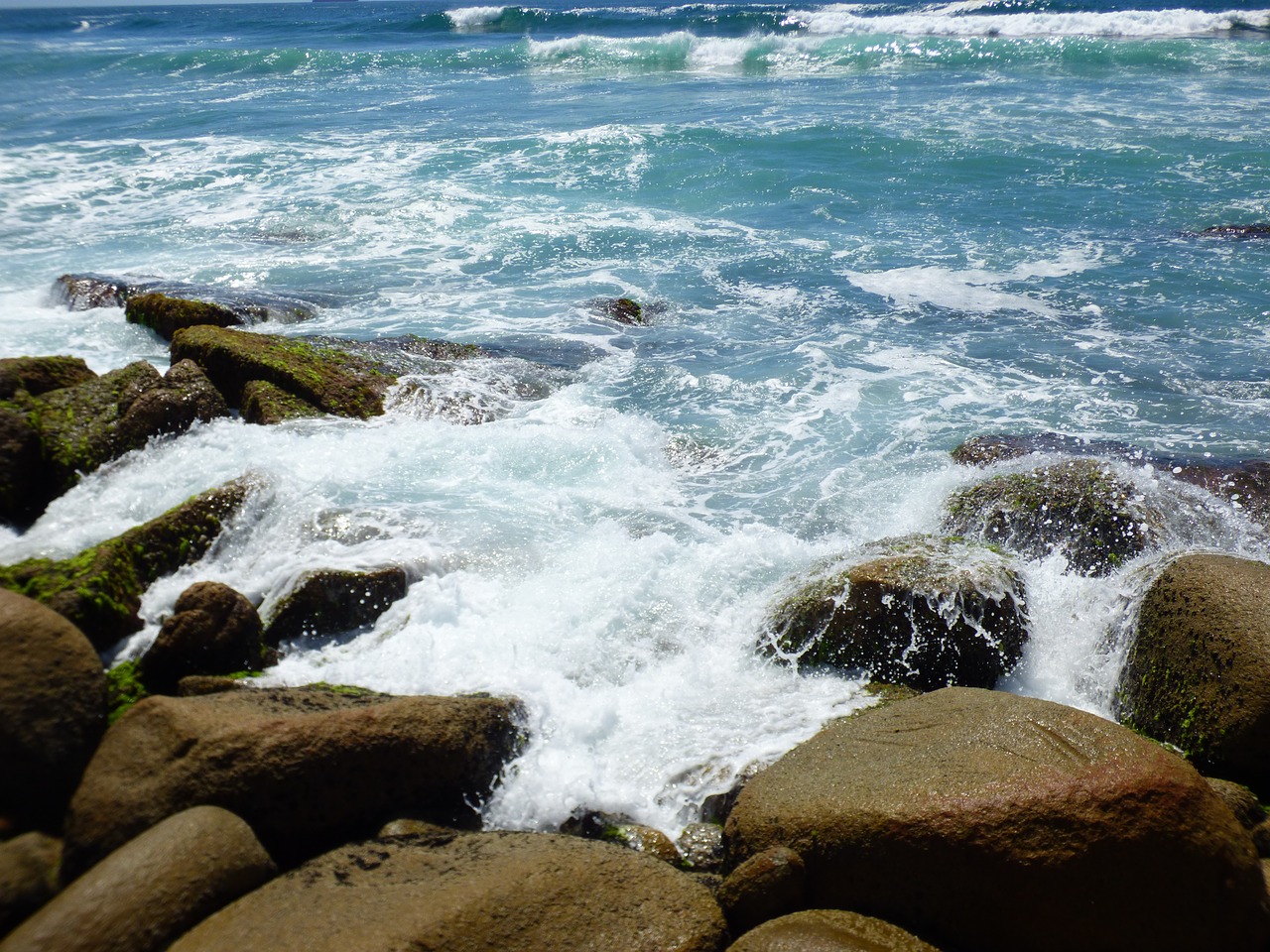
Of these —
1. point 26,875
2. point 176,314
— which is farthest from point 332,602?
point 176,314

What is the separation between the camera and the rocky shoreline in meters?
3.38

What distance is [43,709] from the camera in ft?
12.7

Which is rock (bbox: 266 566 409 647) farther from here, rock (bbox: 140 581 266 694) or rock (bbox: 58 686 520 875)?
rock (bbox: 58 686 520 875)

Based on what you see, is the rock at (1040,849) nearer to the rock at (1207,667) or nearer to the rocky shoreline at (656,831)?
the rocky shoreline at (656,831)

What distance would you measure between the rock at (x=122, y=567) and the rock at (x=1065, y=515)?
17.2 ft

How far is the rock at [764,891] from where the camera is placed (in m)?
3.60

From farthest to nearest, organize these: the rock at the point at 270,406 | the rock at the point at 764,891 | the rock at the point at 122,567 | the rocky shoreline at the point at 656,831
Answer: the rock at the point at 270,406 < the rock at the point at 122,567 < the rock at the point at 764,891 < the rocky shoreline at the point at 656,831

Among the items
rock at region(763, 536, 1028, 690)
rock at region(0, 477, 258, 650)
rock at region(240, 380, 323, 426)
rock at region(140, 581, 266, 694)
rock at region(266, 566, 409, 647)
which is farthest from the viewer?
rock at region(240, 380, 323, 426)

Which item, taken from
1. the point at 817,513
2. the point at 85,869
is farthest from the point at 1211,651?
the point at 85,869

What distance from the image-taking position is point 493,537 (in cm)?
673

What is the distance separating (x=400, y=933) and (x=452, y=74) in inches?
1368

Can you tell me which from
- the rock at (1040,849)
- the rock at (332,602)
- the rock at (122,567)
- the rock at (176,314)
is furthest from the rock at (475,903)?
the rock at (176,314)

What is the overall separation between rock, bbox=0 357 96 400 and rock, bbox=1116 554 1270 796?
8.15 meters

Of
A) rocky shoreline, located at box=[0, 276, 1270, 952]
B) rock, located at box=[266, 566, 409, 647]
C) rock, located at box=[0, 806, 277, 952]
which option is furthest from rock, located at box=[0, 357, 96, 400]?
rock, located at box=[0, 806, 277, 952]
